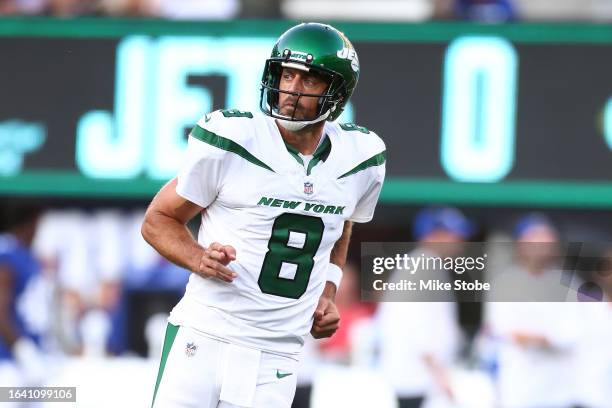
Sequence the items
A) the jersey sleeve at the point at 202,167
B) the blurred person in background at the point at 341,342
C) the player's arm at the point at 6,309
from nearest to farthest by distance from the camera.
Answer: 1. the jersey sleeve at the point at 202,167
2. the blurred person in background at the point at 341,342
3. the player's arm at the point at 6,309

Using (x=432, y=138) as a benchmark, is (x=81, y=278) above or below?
below

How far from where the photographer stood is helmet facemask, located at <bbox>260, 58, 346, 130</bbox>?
405 centimetres

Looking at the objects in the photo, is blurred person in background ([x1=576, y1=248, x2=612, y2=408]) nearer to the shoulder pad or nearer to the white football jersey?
the white football jersey

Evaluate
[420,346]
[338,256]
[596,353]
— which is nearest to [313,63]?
[338,256]

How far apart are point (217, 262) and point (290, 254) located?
30 centimetres

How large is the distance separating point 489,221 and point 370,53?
1291 millimetres

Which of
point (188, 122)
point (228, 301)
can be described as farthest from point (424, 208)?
point (228, 301)

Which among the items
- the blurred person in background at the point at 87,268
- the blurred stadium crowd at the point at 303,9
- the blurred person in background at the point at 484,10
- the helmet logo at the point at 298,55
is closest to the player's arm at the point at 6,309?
the blurred person in background at the point at 87,268

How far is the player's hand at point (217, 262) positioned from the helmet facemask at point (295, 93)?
51cm

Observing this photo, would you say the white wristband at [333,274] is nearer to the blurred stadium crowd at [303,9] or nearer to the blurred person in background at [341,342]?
the blurred person in background at [341,342]

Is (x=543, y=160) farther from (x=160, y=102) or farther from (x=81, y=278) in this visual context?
(x=81, y=278)

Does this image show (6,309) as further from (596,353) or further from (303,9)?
(596,353)

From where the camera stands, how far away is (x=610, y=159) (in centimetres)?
756

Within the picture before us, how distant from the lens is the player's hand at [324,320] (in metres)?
4.18
